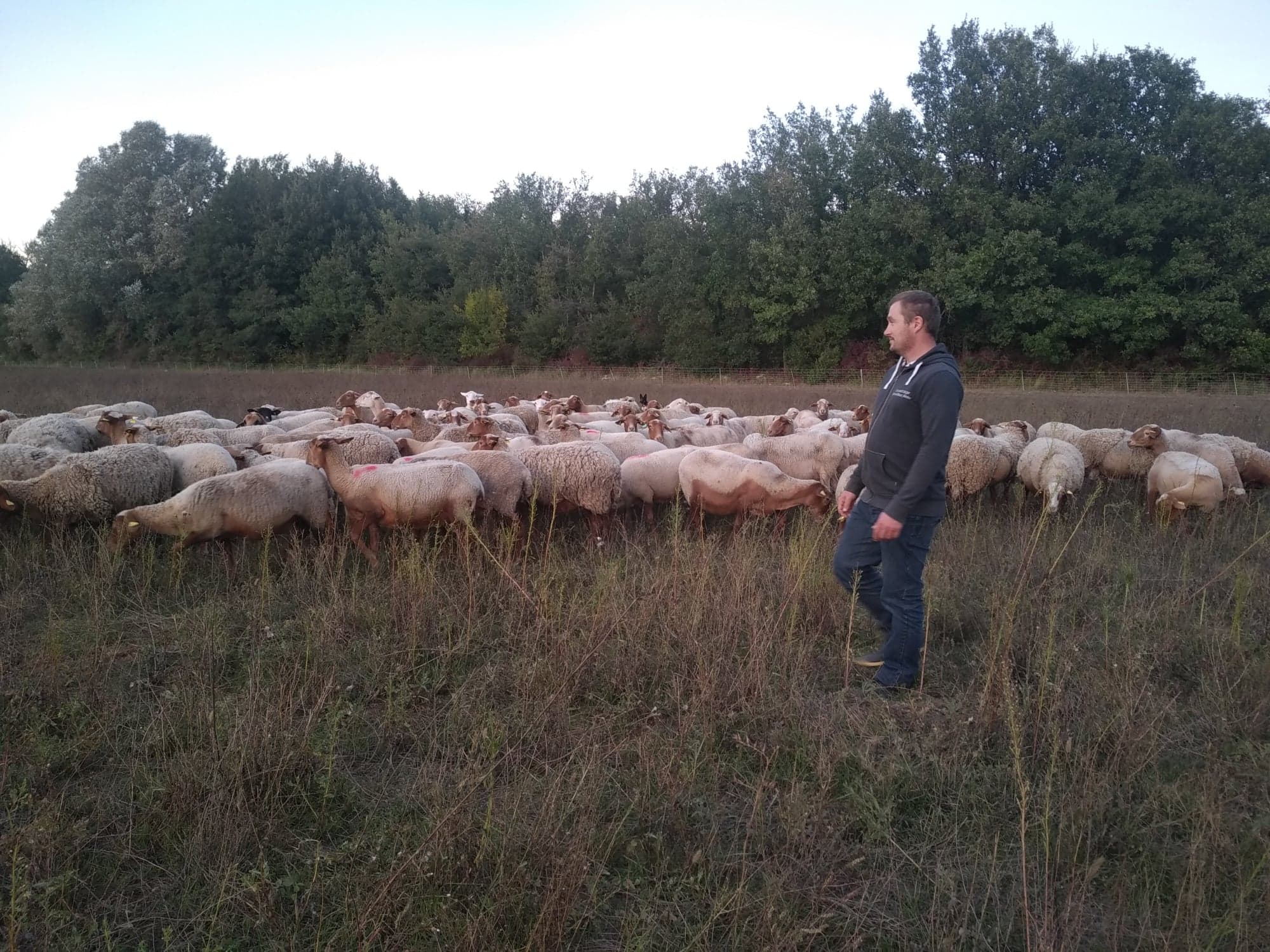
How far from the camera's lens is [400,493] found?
7520 millimetres

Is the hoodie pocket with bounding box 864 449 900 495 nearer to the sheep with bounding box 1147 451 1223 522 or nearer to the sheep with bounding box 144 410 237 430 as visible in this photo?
the sheep with bounding box 1147 451 1223 522

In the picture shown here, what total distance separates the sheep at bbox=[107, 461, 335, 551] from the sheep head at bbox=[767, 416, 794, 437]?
704 centimetres

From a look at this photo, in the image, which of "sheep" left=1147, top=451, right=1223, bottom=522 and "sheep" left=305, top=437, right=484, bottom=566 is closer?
"sheep" left=305, top=437, right=484, bottom=566

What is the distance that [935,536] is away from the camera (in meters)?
8.16

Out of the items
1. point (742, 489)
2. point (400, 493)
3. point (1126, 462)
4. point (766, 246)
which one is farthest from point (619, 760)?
point (766, 246)

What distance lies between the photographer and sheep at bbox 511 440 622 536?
28.8 ft

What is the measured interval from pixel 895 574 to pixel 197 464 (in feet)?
24.5

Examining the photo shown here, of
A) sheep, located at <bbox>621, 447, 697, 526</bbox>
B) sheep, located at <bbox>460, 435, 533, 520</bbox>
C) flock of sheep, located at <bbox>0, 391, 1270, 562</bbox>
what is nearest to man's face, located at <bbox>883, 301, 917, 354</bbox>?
flock of sheep, located at <bbox>0, 391, 1270, 562</bbox>

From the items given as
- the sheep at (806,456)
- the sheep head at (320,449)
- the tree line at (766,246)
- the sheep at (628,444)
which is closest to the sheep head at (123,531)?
the sheep head at (320,449)

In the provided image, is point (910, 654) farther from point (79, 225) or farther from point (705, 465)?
point (79, 225)

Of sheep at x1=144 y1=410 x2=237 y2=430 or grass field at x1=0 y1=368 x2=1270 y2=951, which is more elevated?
sheep at x1=144 y1=410 x2=237 y2=430

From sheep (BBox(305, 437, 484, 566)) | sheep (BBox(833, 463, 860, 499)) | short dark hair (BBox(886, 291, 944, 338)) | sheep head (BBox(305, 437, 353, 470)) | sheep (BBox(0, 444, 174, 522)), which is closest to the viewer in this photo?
short dark hair (BBox(886, 291, 944, 338))

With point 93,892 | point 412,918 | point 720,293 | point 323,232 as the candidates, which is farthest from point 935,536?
point 323,232

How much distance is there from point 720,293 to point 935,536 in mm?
35572
